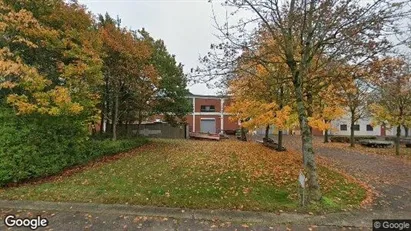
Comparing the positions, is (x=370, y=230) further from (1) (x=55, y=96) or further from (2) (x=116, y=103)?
(2) (x=116, y=103)

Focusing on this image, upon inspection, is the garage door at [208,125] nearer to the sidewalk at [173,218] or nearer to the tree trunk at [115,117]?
the tree trunk at [115,117]

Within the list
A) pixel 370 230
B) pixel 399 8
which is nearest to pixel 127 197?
pixel 370 230

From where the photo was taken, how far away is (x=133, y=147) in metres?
15.8

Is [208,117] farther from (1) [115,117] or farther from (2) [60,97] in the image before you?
(2) [60,97]

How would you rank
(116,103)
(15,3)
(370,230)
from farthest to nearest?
(116,103)
(15,3)
(370,230)

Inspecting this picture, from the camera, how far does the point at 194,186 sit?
26.4 ft

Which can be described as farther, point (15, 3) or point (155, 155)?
point (155, 155)

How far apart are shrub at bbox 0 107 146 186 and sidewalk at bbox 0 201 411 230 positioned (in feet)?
8.14

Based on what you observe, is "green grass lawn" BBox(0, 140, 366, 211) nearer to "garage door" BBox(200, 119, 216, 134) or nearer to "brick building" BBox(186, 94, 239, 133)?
"brick building" BBox(186, 94, 239, 133)

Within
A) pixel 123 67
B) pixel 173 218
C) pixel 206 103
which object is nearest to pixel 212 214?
pixel 173 218

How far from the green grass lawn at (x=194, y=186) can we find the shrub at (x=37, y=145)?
25.8 inches

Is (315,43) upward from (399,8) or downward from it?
downward

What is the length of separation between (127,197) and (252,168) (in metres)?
5.54

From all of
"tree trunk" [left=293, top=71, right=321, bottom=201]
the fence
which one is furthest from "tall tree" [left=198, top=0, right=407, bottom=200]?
the fence
